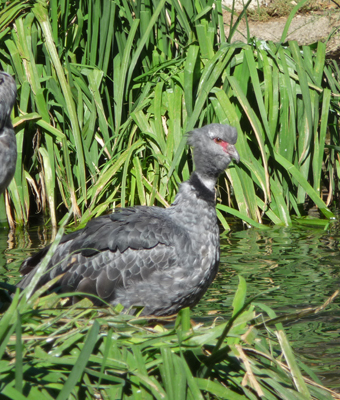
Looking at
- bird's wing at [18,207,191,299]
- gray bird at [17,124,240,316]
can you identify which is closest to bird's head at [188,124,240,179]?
gray bird at [17,124,240,316]

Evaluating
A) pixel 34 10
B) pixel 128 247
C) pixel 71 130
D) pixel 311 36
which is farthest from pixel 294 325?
pixel 311 36

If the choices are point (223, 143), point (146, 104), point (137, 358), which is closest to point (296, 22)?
point (146, 104)

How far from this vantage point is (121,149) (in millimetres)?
4707

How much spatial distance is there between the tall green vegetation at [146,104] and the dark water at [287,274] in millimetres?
199

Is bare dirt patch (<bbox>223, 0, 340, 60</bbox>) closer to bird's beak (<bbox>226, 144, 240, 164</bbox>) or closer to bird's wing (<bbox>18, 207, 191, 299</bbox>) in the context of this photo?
bird's beak (<bbox>226, 144, 240, 164</bbox>)

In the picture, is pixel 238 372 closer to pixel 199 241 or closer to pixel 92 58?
pixel 199 241

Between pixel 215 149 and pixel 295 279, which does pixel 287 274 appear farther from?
pixel 215 149

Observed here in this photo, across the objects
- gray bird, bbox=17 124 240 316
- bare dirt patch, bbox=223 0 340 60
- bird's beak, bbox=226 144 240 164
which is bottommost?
gray bird, bbox=17 124 240 316

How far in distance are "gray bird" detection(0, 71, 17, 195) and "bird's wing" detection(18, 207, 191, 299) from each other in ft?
1.43

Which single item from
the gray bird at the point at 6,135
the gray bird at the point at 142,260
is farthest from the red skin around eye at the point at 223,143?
the gray bird at the point at 6,135

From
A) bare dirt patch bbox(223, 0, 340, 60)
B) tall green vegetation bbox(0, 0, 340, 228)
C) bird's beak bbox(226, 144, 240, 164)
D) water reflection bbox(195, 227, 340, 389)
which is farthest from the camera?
bare dirt patch bbox(223, 0, 340, 60)

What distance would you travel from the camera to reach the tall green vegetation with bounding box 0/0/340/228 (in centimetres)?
454

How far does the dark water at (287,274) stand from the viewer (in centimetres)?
278

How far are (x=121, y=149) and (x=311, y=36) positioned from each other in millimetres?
6189
